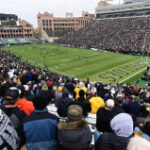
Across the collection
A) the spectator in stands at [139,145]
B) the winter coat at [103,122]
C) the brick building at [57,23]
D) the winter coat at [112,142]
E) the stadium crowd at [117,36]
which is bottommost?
the winter coat at [103,122]

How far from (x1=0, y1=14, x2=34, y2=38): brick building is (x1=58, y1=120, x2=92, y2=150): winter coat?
10133 centimetres

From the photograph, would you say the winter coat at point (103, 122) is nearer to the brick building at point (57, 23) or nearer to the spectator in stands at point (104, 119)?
the spectator in stands at point (104, 119)

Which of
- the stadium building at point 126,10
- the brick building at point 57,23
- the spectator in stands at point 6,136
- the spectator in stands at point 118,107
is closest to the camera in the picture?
the spectator in stands at point 6,136

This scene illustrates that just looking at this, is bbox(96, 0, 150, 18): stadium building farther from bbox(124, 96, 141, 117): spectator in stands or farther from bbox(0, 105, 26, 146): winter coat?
bbox(0, 105, 26, 146): winter coat

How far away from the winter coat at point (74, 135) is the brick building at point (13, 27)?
10133cm

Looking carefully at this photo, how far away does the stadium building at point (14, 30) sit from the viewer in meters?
90.8

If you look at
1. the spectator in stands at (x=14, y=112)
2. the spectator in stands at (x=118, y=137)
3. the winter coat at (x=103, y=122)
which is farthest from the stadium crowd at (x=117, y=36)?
the spectator in stands at (x=14, y=112)

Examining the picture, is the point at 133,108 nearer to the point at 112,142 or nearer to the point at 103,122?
the point at 103,122

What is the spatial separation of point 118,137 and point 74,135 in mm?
965

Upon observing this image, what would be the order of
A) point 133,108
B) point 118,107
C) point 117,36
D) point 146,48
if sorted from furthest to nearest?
point 117,36 < point 146,48 < point 133,108 < point 118,107

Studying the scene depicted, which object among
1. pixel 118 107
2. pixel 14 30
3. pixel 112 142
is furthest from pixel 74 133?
pixel 14 30

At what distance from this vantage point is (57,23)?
112 m

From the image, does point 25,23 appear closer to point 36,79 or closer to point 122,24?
point 122,24

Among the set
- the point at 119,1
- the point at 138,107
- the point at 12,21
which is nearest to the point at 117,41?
the point at 119,1
